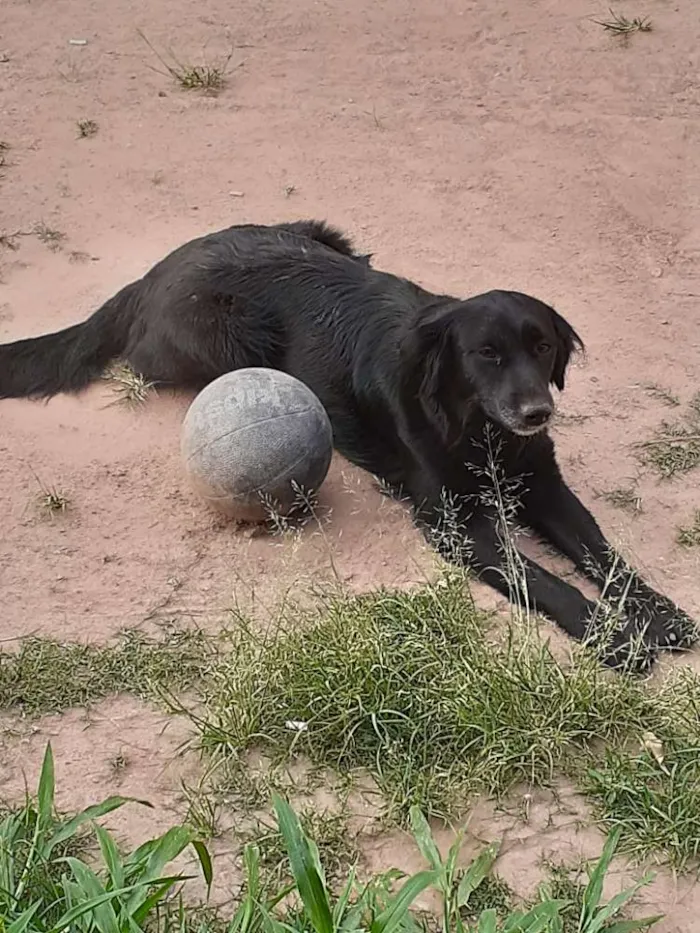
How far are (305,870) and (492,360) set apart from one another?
218 cm

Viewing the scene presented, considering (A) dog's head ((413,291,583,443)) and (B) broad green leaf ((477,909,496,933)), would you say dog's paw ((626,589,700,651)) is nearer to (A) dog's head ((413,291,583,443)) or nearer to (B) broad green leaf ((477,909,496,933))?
(A) dog's head ((413,291,583,443))

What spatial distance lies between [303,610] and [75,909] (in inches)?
57.4

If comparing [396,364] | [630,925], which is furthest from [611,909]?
[396,364]

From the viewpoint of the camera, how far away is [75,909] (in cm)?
264

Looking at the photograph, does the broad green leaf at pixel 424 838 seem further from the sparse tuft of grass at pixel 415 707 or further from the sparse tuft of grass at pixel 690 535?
the sparse tuft of grass at pixel 690 535

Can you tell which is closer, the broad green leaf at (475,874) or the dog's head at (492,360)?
the broad green leaf at (475,874)

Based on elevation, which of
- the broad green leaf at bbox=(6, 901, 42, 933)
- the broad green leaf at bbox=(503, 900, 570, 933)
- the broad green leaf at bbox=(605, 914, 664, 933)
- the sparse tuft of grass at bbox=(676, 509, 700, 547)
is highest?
the broad green leaf at bbox=(6, 901, 42, 933)

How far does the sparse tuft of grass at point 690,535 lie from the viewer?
4531 mm

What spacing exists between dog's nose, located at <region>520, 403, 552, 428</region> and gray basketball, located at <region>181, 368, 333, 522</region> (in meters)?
0.75

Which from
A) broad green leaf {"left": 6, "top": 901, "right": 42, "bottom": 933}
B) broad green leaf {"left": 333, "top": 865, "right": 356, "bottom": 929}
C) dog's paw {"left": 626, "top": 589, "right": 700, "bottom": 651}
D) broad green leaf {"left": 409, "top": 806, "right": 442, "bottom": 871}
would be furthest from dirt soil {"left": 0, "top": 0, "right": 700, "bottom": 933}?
broad green leaf {"left": 6, "top": 901, "right": 42, "bottom": 933}

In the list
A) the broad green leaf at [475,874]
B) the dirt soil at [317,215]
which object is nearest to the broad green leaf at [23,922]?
the dirt soil at [317,215]

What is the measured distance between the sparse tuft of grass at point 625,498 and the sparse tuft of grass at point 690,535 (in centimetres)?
21

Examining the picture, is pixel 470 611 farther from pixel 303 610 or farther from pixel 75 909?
pixel 75 909

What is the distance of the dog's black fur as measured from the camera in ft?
14.3
